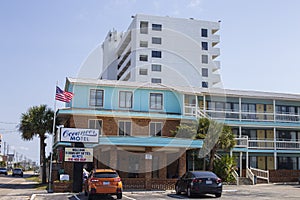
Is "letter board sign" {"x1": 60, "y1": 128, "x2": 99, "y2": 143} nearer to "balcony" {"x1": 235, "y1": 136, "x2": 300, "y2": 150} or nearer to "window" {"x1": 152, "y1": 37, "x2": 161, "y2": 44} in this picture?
"balcony" {"x1": 235, "y1": 136, "x2": 300, "y2": 150}

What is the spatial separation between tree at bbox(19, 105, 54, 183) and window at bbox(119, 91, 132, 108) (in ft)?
21.8

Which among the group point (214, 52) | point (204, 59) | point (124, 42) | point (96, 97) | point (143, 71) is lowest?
point (96, 97)

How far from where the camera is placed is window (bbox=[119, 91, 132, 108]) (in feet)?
121

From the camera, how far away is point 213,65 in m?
80.0

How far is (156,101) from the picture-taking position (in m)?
37.9

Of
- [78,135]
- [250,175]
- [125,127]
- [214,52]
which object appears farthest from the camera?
[214,52]

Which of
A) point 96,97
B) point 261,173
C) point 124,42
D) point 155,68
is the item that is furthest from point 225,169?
point 124,42

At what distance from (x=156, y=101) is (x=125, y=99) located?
284 cm

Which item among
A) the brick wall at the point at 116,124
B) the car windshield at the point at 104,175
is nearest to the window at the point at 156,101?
the brick wall at the point at 116,124

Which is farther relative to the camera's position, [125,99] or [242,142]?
[242,142]

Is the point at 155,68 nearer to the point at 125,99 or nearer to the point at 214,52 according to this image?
the point at 214,52

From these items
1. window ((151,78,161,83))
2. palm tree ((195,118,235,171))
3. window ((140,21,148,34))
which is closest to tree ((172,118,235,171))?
palm tree ((195,118,235,171))

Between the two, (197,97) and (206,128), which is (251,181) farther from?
(197,97)

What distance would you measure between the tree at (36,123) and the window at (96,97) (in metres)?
4.70
